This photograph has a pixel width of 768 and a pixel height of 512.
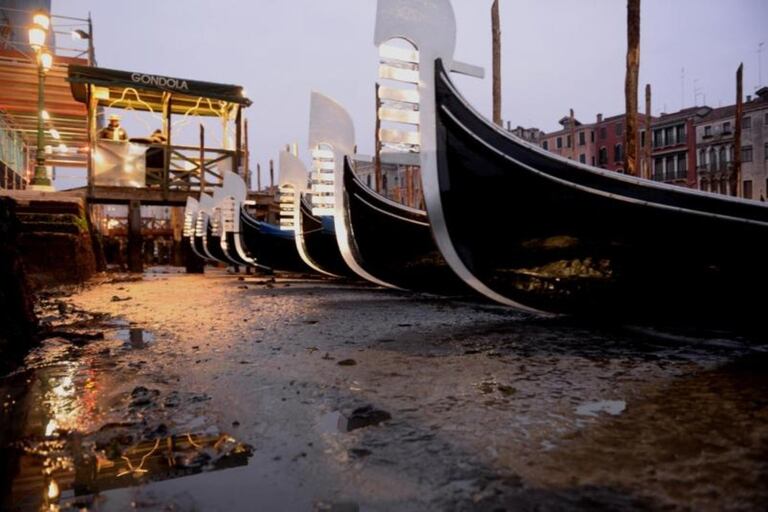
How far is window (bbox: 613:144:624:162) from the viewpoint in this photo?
46263 mm

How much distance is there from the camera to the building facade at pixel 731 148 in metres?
37.1

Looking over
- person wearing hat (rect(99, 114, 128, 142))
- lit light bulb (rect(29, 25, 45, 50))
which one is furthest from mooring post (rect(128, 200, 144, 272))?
lit light bulb (rect(29, 25, 45, 50))

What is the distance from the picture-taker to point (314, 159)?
7.64m

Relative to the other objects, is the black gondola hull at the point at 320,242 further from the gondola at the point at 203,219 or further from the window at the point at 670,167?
the window at the point at 670,167

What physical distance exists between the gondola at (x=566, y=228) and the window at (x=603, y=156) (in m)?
47.8

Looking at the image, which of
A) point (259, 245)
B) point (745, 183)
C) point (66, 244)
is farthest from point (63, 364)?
point (745, 183)

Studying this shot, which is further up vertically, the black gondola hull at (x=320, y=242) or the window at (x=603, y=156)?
the window at (x=603, y=156)

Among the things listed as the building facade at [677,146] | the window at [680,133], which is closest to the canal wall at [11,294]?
the building facade at [677,146]

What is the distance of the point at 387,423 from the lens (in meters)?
2.05

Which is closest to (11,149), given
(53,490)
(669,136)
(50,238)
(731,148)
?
(50,238)

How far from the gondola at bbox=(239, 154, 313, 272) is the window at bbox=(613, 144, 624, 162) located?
42.3 metres

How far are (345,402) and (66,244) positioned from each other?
25.9ft

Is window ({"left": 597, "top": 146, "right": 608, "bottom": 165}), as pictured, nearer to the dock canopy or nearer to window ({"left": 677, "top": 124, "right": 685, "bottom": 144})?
window ({"left": 677, "top": 124, "right": 685, "bottom": 144})

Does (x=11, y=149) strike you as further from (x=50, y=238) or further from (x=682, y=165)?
(x=682, y=165)
